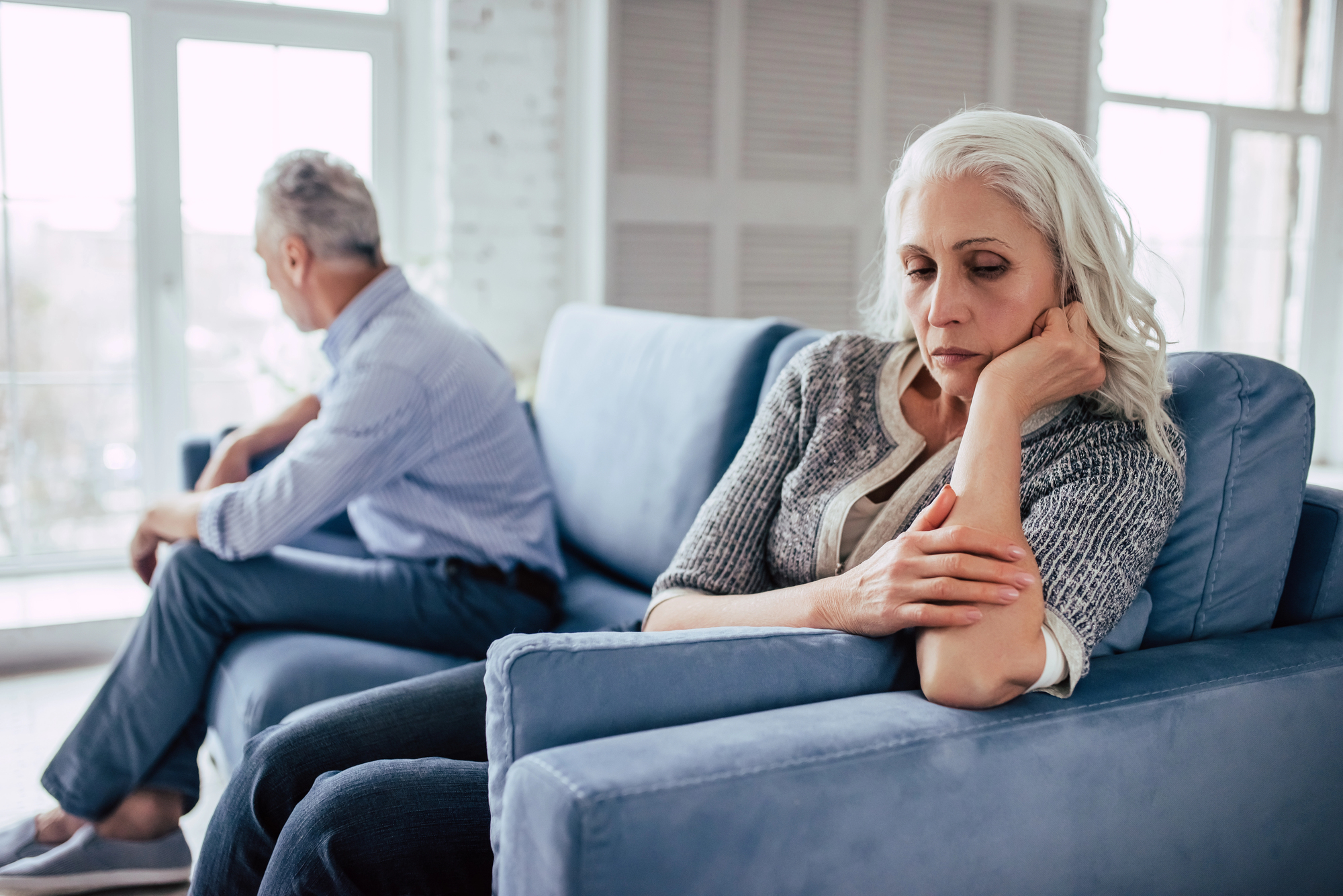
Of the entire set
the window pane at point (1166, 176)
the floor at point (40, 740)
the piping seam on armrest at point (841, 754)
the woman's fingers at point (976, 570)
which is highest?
the window pane at point (1166, 176)

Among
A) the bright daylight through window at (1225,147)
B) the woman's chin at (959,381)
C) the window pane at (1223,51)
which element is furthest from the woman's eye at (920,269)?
the window pane at (1223,51)

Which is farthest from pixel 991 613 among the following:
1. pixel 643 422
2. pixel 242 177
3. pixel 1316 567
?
pixel 242 177

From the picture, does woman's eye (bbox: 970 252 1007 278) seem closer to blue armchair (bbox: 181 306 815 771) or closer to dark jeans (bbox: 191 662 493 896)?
blue armchair (bbox: 181 306 815 771)

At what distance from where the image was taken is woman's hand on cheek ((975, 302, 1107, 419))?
3.59 ft

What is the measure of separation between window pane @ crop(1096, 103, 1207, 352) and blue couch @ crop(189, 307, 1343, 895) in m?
3.84

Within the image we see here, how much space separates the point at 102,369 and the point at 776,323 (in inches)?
94.6

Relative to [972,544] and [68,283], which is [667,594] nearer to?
[972,544]

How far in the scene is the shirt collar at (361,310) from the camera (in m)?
1.88

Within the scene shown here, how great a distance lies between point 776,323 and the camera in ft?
5.83

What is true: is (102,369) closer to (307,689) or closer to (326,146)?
(326,146)

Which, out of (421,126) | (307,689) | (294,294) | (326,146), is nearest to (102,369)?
(326,146)

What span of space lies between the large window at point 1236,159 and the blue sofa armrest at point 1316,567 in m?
3.61

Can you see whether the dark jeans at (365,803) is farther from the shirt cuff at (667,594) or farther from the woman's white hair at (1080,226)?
the woman's white hair at (1080,226)

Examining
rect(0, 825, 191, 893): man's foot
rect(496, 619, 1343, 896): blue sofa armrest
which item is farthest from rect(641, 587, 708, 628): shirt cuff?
rect(0, 825, 191, 893): man's foot
